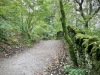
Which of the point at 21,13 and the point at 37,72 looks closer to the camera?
the point at 37,72

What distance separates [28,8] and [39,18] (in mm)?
1528

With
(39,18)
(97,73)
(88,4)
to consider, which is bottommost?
(97,73)

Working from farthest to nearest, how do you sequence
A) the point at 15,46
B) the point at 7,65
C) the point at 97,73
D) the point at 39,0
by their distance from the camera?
the point at 39,0 < the point at 15,46 < the point at 7,65 < the point at 97,73

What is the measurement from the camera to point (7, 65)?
20.8 feet

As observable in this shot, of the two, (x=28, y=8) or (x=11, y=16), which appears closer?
(x=11, y=16)

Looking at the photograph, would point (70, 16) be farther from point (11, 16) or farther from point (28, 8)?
point (11, 16)

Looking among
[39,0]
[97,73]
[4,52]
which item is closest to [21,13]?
[39,0]

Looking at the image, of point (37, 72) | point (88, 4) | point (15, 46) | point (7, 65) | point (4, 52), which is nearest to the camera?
point (37, 72)

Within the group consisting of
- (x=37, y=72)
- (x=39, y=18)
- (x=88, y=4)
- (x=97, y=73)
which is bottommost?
(x=37, y=72)

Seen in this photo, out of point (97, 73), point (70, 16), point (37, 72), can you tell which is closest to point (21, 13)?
point (70, 16)

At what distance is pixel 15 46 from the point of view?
9.38 metres

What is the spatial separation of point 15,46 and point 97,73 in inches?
283

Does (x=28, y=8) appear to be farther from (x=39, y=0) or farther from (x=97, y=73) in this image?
(x=97, y=73)

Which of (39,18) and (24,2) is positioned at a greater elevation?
(24,2)
